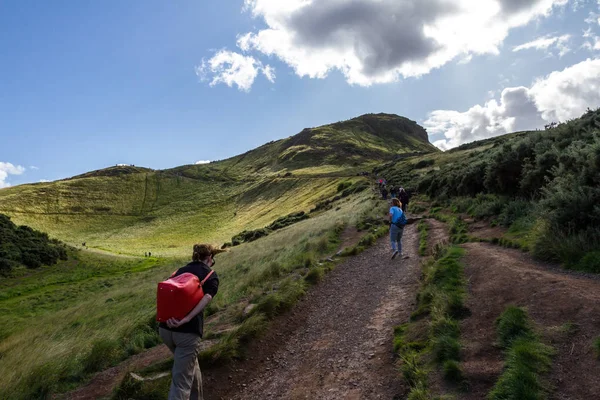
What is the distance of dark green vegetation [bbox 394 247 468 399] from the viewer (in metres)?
5.03

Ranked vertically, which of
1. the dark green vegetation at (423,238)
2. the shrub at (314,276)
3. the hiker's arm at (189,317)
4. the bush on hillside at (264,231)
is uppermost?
the hiker's arm at (189,317)

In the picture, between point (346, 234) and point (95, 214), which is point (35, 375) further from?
point (95, 214)

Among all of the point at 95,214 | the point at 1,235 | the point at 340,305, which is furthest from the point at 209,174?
the point at 340,305

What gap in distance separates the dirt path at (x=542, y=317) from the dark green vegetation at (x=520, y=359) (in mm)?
125

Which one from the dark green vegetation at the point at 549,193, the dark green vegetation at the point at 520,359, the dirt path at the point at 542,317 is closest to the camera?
the dark green vegetation at the point at 520,359

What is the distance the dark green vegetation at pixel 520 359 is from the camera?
13.5 feet

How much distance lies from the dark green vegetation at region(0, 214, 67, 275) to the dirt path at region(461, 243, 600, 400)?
37265mm

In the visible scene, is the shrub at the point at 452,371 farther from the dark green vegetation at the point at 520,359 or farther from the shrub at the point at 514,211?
the shrub at the point at 514,211

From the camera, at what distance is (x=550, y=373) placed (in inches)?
173

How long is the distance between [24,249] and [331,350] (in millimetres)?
39243

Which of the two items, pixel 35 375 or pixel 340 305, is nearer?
pixel 35 375

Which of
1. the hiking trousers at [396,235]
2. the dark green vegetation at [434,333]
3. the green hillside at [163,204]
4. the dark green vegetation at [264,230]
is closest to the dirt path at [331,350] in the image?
the dark green vegetation at [434,333]

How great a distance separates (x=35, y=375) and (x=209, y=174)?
149910 mm

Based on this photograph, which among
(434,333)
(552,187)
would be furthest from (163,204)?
(434,333)
